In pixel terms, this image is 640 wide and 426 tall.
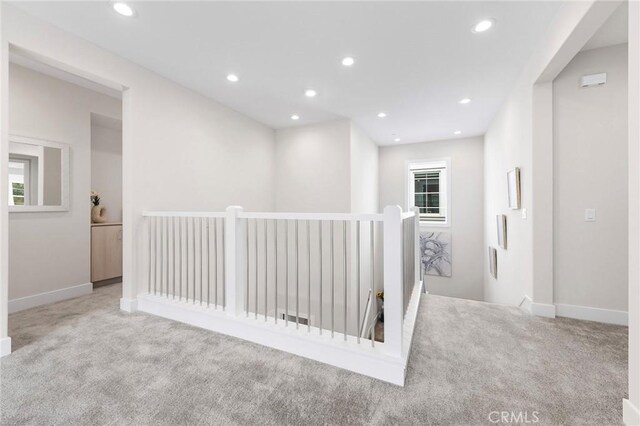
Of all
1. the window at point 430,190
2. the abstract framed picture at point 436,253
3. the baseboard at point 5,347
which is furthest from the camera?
the window at point 430,190

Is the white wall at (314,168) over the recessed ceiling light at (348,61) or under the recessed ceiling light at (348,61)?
under

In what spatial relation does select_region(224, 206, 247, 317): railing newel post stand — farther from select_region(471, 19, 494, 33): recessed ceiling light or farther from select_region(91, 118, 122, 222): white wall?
select_region(91, 118, 122, 222): white wall

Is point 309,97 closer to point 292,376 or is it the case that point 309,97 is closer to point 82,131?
point 82,131

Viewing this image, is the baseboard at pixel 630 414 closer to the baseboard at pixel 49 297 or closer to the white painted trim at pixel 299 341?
the white painted trim at pixel 299 341

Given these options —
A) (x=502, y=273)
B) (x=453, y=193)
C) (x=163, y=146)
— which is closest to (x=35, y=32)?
(x=163, y=146)

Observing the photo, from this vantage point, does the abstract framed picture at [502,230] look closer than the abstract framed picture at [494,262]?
Yes

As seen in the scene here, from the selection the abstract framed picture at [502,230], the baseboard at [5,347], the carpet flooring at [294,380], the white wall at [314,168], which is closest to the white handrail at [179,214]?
the carpet flooring at [294,380]

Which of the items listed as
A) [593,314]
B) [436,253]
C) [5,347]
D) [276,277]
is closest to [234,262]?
[276,277]

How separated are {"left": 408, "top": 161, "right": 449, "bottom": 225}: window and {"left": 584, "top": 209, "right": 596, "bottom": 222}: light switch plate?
3511 millimetres

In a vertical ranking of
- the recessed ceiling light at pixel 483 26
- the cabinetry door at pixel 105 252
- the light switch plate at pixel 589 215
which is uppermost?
the recessed ceiling light at pixel 483 26

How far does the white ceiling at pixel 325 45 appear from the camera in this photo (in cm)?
210

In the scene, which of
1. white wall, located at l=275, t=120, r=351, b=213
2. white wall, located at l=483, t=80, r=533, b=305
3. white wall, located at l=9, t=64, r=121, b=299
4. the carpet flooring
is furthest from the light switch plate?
white wall, located at l=9, t=64, r=121, b=299

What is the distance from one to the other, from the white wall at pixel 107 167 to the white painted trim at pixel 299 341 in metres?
2.61

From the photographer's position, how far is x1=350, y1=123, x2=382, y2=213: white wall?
15.2 feet
